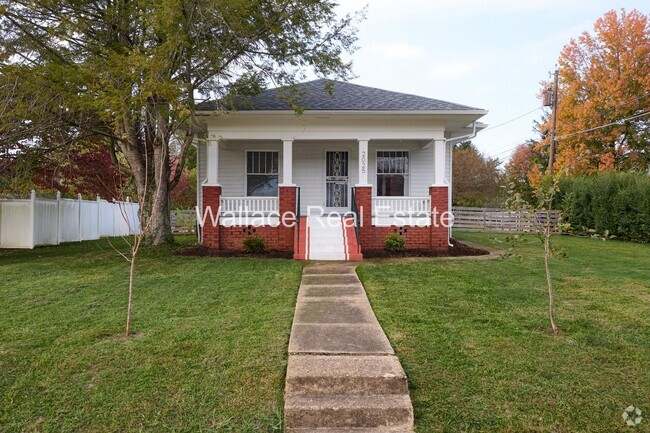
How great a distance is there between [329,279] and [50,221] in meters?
10.6

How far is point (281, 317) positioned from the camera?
15.5 feet

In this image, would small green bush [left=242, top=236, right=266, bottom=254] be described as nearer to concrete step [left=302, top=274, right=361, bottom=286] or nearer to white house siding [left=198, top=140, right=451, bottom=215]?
white house siding [left=198, top=140, right=451, bottom=215]

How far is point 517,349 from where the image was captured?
3.81 meters

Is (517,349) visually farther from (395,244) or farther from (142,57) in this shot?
(142,57)

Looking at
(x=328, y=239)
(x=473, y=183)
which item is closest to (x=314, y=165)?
(x=328, y=239)

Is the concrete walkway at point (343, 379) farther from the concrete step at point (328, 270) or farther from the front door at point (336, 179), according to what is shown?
the front door at point (336, 179)

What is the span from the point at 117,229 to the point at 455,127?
15000 millimetres

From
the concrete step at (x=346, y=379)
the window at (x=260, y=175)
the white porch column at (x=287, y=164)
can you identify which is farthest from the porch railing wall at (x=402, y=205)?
the concrete step at (x=346, y=379)

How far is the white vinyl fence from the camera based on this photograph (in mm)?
11609

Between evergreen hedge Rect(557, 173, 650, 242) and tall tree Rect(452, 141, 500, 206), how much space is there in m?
11.7

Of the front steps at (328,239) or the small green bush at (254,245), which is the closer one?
the front steps at (328,239)

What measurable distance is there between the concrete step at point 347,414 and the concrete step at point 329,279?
3660 mm

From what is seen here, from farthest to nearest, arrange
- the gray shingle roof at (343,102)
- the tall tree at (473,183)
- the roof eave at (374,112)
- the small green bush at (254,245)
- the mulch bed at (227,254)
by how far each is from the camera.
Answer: the tall tree at (473,183), the gray shingle roof at (343,102), the roof eave at (374,112), the small green bush at (254,245), the mulch bed at (227,254)

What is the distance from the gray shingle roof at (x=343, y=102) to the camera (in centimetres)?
1047
